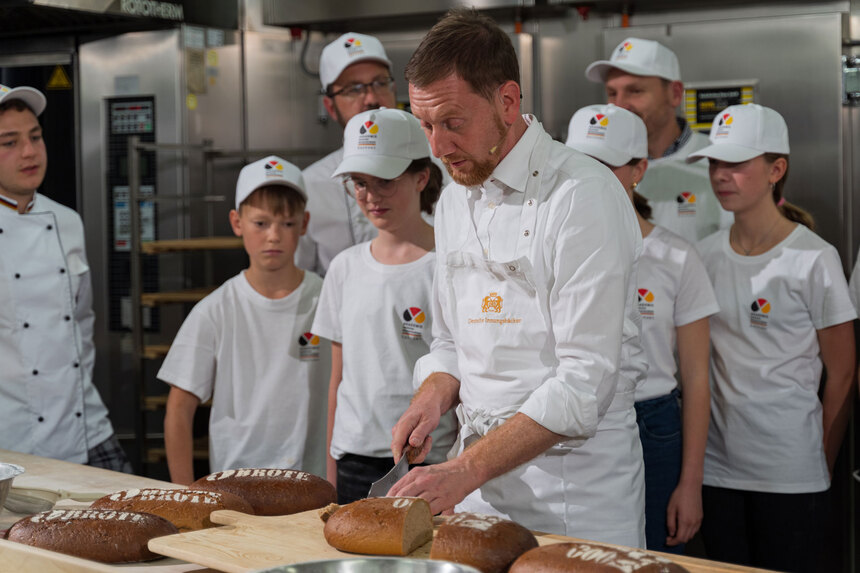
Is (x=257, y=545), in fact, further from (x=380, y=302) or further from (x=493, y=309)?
(x=380, y=302)

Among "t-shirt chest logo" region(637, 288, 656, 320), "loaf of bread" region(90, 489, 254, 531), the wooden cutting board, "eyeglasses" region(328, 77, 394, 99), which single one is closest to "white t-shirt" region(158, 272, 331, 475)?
"eyeglasses" region(328, 77, 394, 99)

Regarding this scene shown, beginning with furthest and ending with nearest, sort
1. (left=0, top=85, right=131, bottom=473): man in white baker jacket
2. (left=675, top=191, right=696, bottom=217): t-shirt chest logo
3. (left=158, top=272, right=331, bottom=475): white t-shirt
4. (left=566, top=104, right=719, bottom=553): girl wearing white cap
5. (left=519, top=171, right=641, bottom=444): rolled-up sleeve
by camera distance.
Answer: (left=675, top=191, right=696, bottom=217): t-shirt chest logo < (left=0, top=85, right=131, bottom=473): man in white baker jacket < (left=158, top=272, right=331, bottom=475): white t-shirt < (left=566, top=104, right=719, bottom=553): girl wearing white cap < (left=519, top=171, right=641, bottom=444): rolled-up sleeve

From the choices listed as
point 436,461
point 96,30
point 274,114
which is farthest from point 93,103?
point 436,461

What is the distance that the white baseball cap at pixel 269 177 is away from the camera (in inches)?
101

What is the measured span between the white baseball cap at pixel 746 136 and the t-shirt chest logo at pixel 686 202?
0.34 metres

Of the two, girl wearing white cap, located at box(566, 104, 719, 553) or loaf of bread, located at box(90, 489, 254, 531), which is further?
girl wearing white cap, located at box(566, 104, 719, 553)

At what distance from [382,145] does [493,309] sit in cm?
72

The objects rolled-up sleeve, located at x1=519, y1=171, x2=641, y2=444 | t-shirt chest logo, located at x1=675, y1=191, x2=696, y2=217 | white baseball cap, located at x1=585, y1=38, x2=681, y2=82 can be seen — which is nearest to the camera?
rolled-up sleeve, located at x1=519, y1=171, x2=641, y2=444

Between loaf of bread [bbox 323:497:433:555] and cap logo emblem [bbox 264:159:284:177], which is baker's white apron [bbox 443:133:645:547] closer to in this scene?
loaf of bread [bbox 323:497:433:555]

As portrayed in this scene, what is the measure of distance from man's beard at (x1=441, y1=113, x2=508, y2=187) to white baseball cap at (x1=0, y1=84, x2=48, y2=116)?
4.66 ft

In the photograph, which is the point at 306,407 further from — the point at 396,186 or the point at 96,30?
the point at 96,30

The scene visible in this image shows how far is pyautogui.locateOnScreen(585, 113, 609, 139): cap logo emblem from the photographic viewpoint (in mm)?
2357

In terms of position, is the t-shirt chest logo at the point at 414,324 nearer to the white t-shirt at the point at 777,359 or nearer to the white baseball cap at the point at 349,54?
the white t-shirt at the point at 777,359

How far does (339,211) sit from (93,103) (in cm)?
165
